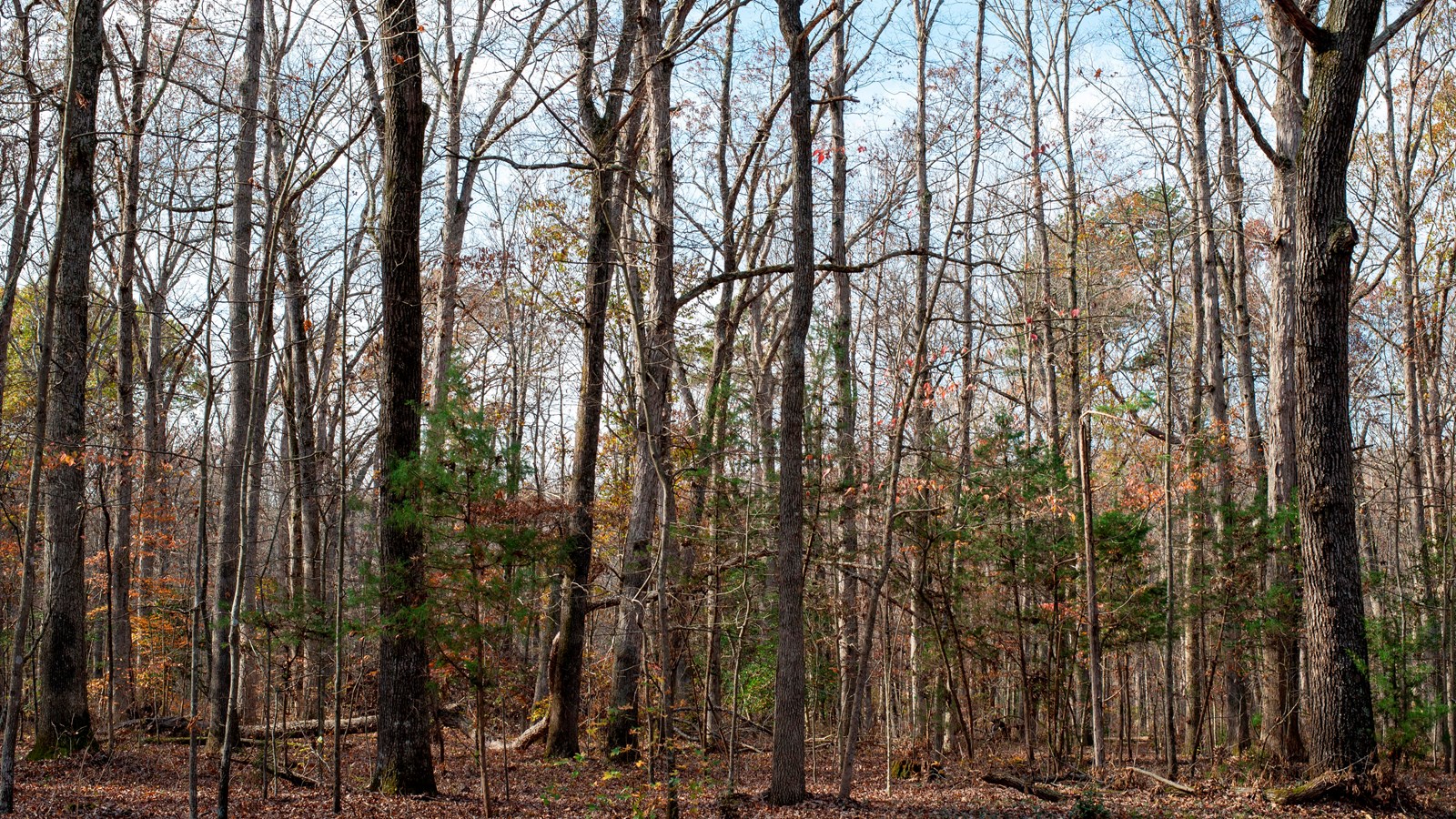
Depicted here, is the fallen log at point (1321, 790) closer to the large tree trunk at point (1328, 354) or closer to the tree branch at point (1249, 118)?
the large tree trunk at point (1328, 354)

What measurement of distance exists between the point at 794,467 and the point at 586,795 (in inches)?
Answer: 155

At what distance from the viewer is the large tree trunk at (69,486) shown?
8695 millimetres

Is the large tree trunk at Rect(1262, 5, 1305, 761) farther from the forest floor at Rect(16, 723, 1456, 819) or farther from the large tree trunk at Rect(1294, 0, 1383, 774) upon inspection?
the forest floor at Rect(16, 723, 1456, 819)

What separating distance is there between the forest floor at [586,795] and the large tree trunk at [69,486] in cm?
47

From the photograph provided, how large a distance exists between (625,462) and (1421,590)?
12773mm

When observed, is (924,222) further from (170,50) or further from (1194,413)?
(170,50)

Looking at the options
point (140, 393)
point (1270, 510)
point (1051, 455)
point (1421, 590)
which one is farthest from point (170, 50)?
point (1421, 590)

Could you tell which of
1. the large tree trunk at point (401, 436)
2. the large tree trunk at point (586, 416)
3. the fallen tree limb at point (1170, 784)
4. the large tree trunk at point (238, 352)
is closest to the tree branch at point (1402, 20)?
the fallen tree limb at point (1170, 784)

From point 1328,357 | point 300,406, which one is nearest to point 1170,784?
point 1328,357

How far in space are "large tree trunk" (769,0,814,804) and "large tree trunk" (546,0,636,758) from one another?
2835 mm

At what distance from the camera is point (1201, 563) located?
1124 cm

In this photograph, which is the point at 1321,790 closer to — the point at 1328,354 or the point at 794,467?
the point at 1328,354

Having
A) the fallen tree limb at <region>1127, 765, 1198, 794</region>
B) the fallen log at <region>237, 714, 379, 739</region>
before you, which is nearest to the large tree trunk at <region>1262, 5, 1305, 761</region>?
the fallen tree limb at <region>1127, 765, 1198, 794</region>

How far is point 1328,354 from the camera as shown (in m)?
7.66
